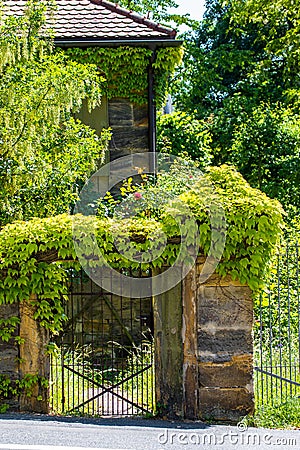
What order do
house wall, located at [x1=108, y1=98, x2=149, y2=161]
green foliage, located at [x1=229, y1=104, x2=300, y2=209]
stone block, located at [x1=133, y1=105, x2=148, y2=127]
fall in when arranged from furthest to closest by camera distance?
green foliage, located at [x1=229, y1=104, x2=300, y2=209], stone block, located at [x1=133, y1=105, x2=148, y2=127], house wall, located at [x1=108, y1=98, x2=149, y2=161]

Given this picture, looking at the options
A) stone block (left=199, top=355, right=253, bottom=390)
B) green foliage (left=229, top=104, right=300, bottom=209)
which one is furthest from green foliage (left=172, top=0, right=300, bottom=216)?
stone block (left=199, top=355, right=253, bottom=390)

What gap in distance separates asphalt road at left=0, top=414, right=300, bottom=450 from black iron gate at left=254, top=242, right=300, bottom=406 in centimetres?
80

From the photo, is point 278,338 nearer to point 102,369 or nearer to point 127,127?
point 102,369

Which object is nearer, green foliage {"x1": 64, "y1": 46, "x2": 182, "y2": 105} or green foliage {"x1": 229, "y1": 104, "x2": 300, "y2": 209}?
green foliage {"x1": 64, "y1": 46, "x2": 182, "y2": 105}

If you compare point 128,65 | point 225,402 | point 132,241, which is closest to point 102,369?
point 225,402

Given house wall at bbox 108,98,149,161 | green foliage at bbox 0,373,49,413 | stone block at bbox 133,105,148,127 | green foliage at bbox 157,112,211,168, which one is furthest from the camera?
green foliage at bbox 157,112,211,168

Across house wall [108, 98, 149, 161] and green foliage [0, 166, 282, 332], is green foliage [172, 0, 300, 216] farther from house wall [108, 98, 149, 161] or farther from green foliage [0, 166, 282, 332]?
green foliage [0, 166, 282, 332]

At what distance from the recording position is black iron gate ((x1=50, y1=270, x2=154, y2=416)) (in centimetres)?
702

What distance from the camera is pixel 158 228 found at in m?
6.76

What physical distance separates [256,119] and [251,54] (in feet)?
23.7

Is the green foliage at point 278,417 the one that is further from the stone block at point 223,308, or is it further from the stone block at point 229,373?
the stone block at point 223,308

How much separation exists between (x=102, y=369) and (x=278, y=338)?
2.56 meters

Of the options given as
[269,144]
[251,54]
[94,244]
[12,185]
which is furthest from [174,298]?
[251,54]

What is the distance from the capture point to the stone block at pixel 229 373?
6.77m
